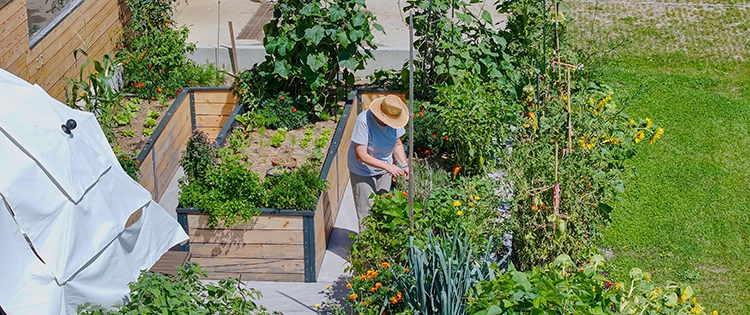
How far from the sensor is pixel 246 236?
6.36m

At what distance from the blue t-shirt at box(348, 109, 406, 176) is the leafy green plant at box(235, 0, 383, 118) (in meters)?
1.63

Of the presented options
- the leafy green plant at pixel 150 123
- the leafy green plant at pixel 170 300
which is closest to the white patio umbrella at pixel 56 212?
the leafy green plant at pixel 170 300

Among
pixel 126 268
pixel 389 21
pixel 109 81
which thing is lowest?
pixel 389 21

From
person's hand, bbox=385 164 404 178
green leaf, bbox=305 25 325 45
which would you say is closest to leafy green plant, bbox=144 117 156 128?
green leaf, bbox=305 25 325 45

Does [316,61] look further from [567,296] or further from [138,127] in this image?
[567,296]

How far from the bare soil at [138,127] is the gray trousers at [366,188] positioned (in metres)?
2.17

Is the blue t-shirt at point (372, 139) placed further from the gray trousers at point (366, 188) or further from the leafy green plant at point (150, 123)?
the leafy green plant at point (150, 123)

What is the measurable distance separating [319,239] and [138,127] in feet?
8.14

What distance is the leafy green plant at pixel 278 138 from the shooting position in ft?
26.5

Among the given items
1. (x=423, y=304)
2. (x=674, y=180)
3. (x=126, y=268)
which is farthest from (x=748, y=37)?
(x=126, y=268)

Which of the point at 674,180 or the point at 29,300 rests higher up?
the point at 29,300

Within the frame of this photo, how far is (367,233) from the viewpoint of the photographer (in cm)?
582

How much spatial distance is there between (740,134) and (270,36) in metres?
4.55

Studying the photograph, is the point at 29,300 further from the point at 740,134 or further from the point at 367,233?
the point at 740,134
